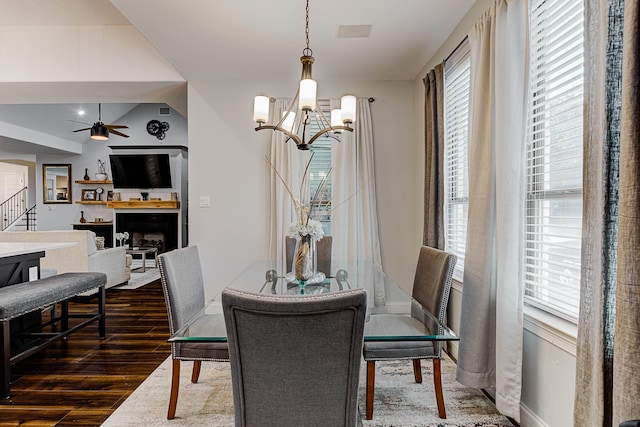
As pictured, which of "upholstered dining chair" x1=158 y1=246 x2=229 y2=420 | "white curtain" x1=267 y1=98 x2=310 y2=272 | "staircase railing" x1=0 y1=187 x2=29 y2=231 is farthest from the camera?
"staircase railing" x1=0 y1=187 x2=29 y2=231

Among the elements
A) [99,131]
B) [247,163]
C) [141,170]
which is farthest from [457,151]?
[141,170]

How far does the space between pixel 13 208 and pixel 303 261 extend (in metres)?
13.1

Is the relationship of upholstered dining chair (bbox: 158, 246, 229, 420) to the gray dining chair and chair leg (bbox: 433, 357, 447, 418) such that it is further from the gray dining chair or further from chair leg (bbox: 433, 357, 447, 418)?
chair leg (bbox: 433, 357, 447, 418)

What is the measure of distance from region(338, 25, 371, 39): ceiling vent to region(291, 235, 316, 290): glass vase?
5.53 ft

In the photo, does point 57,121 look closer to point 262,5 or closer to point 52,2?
point 52,2

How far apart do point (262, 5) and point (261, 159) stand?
1.70 meters

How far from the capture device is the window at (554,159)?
5.34 feet

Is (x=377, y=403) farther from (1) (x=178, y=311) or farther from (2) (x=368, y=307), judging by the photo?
(1) (x=178, y=311)

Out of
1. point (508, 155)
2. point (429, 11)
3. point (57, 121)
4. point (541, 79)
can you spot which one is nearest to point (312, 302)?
point (508, 155)

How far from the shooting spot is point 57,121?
298 inches

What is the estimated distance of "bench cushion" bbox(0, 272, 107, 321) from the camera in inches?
92.4

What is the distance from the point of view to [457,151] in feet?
9.78

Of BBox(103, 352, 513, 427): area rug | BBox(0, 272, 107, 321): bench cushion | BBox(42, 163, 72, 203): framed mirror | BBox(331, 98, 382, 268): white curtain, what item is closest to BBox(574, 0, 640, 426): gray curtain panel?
BBox(103, 352, 513, 427): area rug

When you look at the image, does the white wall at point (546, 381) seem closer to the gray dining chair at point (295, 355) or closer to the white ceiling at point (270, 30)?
the white ceiling at point (270, 30)
